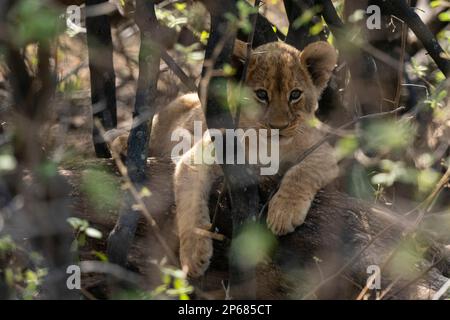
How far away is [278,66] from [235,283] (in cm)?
146

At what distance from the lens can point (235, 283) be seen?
11.2 feet

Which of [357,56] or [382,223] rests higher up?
[357,56]

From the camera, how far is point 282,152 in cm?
466

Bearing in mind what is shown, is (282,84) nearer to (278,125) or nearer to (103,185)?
(278,125)

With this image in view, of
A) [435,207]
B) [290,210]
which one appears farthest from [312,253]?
[435,207]

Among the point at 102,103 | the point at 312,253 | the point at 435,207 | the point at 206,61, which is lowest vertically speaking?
the point at 435,207

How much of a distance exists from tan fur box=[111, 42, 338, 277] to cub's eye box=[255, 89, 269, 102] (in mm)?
22

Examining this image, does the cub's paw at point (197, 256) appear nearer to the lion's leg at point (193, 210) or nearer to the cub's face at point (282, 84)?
the lion's leg at point (193, 210)

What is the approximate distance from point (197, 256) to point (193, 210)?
0.90ft

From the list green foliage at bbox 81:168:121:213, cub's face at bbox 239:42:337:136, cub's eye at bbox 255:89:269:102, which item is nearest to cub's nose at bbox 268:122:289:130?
cub's face at bbox 239:42:337:136

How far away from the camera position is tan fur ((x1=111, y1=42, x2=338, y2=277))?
13.4 ft

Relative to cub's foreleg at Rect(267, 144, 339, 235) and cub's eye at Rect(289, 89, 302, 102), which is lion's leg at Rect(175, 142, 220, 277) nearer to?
cub's foreleg at Rect(267, 144, 339, 235)

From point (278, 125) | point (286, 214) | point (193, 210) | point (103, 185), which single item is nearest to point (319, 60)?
point (278, 125)
